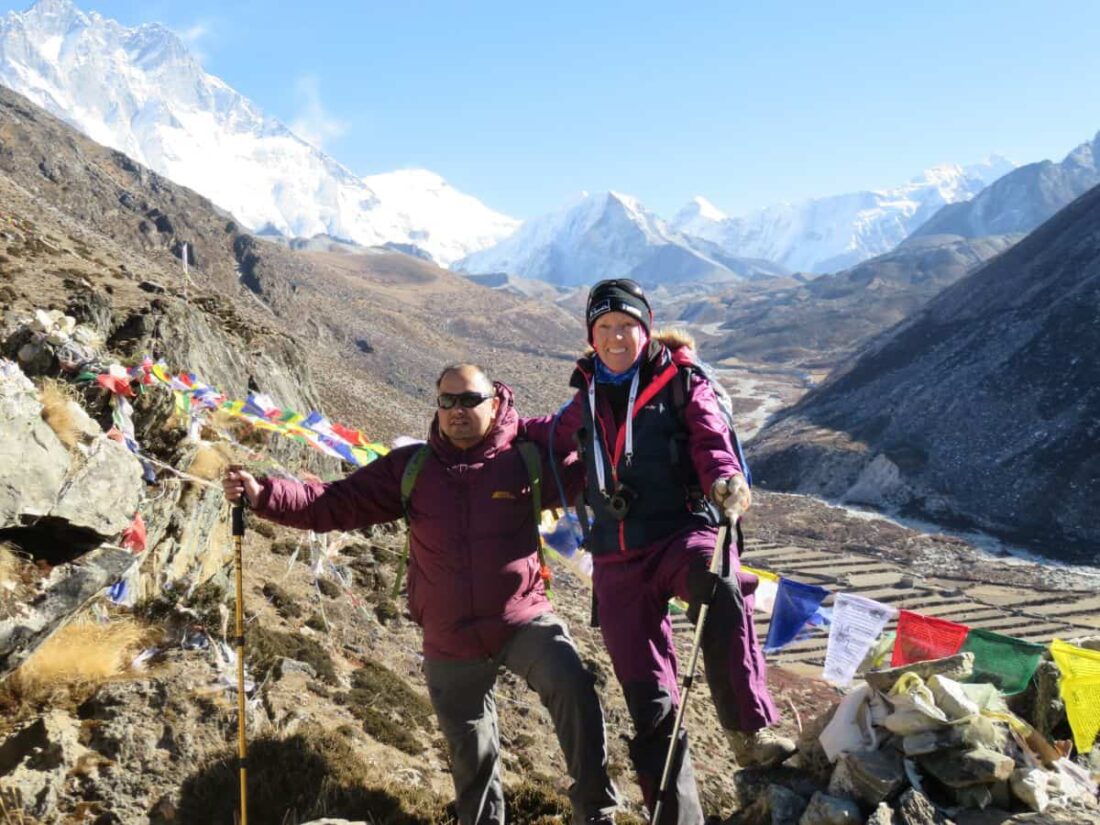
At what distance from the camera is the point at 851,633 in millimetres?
8078

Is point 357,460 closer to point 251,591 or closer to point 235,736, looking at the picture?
point 251,591

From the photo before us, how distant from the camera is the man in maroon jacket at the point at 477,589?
14.3 feet

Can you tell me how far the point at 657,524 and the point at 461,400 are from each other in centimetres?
140

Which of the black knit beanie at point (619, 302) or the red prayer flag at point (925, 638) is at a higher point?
the black knit beanie at point (619, 302)

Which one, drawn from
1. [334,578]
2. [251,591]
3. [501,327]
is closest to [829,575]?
[334,578]

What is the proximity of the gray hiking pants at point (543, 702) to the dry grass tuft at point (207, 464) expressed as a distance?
6130 millimetres

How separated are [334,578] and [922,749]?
11.4 m

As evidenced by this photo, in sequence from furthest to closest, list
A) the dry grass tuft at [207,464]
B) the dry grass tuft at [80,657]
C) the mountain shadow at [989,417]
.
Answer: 1. the mountain shadow at [989,417]
2. the dry grass tuft at [207,464]
3. the dry grass tuft at [80,657]

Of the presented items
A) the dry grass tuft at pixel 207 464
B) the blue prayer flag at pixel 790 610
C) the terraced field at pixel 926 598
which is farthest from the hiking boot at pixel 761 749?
the terraced field at pixel 926 598

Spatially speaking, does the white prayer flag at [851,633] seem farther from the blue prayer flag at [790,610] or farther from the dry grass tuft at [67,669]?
the dry grass tuft at [67,669]

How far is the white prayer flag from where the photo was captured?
7926 millimetres

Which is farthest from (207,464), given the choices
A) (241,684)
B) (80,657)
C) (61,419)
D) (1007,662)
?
(1007,662)

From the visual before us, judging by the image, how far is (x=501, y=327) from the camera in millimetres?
168125

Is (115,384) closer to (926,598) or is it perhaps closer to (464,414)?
(464,414)
